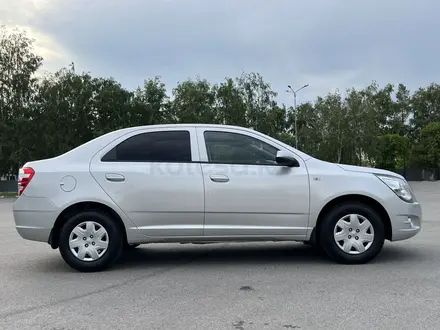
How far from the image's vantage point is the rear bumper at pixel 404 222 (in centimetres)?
609

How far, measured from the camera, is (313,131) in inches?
1854

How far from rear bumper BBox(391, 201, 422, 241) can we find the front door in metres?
1.17

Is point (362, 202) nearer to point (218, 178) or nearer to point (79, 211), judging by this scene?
point (218, 178)

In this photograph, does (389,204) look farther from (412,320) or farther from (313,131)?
(313,131)

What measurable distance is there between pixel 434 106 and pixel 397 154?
13.7 meters

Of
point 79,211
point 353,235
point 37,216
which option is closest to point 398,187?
point 353,235

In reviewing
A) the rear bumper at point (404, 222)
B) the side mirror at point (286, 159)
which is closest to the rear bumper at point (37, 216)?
the side mirror at point (286, 159)

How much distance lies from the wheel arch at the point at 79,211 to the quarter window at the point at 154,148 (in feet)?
1.95

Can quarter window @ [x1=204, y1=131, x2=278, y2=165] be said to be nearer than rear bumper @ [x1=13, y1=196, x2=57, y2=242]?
No

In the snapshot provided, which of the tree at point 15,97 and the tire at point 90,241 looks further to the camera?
the tree at point 15,97

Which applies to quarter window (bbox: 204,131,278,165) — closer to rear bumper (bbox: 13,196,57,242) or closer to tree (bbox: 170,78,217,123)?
rear bumper (bbox: 13,196,57,242)

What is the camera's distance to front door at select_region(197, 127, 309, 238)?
589 cm

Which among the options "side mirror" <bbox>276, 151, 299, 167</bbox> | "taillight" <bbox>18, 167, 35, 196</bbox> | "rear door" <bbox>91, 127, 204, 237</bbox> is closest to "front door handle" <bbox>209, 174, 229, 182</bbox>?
"rear door" <bbox>91, 127, 204, 237</bbox>

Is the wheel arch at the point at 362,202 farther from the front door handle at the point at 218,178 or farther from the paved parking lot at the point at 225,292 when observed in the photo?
the front door handle at the point at 218,178
